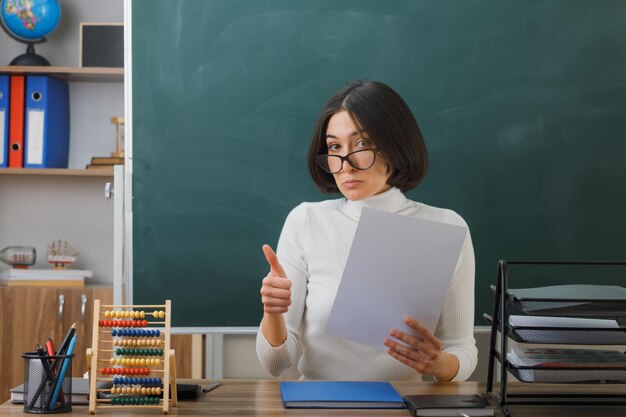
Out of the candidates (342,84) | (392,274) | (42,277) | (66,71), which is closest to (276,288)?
(392,274)

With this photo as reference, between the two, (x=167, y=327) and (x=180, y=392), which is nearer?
(x=167, y=327)

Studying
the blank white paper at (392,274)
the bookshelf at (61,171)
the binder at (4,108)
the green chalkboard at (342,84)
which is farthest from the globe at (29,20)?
the blank white paper at (392,274)

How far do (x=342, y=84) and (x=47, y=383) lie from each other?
5.30 ft

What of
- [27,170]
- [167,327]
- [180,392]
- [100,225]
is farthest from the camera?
[100,225]

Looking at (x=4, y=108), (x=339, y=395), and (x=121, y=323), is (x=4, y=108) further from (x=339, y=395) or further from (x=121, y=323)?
(x=339, y=395)

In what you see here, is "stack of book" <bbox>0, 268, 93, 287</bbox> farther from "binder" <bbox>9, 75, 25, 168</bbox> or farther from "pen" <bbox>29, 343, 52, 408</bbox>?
"pen" <bbox>29, 343, 52, 408</bbox>

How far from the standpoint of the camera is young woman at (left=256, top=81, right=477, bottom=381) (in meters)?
1.84

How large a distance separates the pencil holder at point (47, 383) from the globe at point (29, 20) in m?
2.24

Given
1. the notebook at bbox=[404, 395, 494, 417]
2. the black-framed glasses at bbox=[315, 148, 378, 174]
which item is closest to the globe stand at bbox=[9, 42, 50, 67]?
the black-framed glasses at bbox=[315, 148, 378, 174]

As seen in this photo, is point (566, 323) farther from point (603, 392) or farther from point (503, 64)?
point (503, 64)

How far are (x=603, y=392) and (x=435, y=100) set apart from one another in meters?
1.34

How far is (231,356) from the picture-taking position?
2.68 meters

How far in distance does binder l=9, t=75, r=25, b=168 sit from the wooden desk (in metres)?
2.03

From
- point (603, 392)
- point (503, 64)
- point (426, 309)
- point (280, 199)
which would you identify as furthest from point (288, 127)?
point (603, 392)
